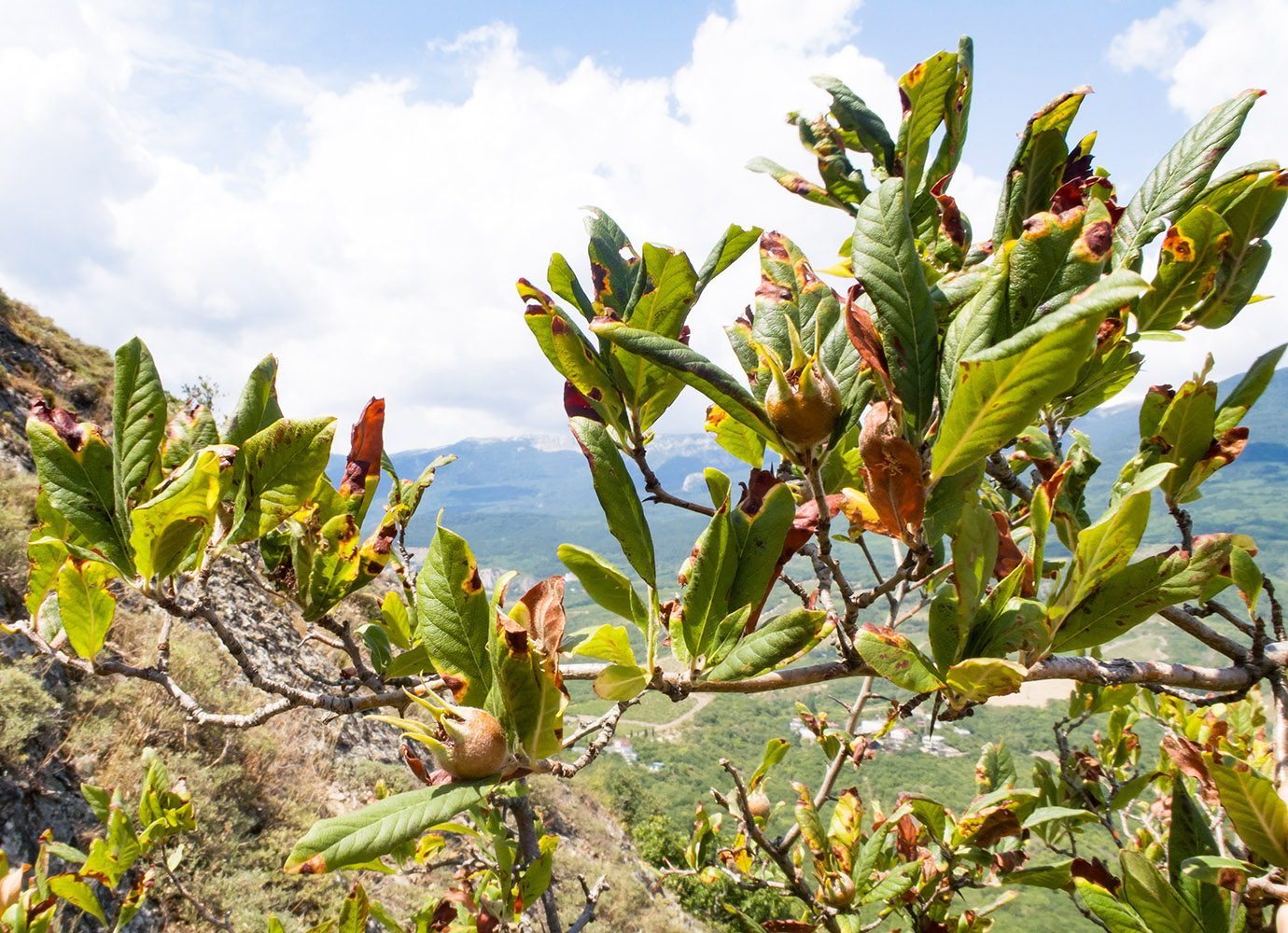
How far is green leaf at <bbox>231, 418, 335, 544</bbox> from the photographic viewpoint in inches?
40.4

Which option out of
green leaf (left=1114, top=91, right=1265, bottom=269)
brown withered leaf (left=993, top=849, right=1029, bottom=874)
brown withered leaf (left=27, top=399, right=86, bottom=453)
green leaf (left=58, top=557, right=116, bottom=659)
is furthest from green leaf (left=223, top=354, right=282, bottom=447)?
brown withered leaf (left=993, top=849, right=1029, bottom=874)

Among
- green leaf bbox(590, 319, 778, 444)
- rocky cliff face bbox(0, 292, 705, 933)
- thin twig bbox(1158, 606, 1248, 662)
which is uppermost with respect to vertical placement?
green leaf bbox(590, 319, 778, 444)

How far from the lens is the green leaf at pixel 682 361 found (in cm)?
63

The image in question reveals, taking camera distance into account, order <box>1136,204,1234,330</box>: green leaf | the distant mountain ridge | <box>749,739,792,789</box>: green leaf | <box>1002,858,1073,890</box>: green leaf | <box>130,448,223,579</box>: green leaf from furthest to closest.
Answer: the distant mountain ridge, <box>749,739,792,789</box>: green leaf, <box>1002,858,1073,890</box>: green leaf, <box>1136,204,1234,330</box>: green leaf, <box>130,448,223,579</box>: green leaf

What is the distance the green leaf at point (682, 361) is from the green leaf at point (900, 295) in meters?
0.18

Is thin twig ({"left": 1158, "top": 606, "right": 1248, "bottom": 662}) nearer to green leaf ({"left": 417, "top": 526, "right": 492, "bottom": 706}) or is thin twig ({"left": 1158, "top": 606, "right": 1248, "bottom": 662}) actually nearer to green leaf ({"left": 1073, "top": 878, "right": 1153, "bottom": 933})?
green leaf ({"left": 1073, "top": 878, "right": 1153, "bottom": 933})

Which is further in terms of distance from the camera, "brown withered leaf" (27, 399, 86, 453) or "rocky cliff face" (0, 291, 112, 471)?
"rocky cliff face" (0, 291, 112, 471)

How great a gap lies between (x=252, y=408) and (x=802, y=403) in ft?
3.28

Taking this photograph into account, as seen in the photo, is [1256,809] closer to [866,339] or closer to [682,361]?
[866,339]

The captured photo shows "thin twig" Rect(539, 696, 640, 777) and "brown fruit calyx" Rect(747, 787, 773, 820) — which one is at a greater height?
"thin twig" Rect(539, 696, 640, 777)

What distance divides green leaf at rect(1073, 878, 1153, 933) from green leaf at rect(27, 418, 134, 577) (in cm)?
178

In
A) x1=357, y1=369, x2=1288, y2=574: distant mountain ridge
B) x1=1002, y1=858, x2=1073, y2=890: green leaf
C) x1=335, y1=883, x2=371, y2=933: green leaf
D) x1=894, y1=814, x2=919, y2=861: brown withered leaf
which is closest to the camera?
x1=1002, y1=858, x2=1073, y2=890: green leaf

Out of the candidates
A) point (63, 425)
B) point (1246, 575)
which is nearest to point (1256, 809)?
point (1246, 575)

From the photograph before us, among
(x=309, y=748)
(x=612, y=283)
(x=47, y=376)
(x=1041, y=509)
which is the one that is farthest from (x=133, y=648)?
(x=1041, y=509)
